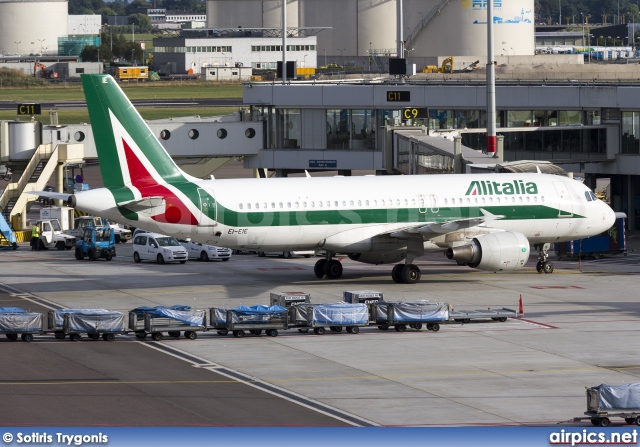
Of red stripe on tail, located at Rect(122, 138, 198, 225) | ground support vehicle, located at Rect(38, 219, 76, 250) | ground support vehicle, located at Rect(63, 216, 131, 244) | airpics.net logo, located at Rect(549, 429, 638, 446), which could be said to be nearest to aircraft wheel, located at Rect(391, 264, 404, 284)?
red stripe on tail, located at Rect(122, 138, 198, 225)

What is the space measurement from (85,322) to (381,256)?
18.6 m

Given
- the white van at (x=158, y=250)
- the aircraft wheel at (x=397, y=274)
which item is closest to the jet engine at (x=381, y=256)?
the aircraft wheel at (x=397, y=274)

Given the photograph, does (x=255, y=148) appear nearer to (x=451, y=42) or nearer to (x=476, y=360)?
(x=476, y=360)

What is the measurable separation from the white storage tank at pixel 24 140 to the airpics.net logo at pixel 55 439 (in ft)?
196

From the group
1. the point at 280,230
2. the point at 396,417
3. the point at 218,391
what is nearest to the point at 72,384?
the point at 218,391

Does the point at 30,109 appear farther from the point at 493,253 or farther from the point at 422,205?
the point at 493,253

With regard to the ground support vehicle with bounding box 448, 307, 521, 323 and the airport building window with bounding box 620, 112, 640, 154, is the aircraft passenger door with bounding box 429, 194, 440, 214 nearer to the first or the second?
the ground support vehicle with bounding box 448, 307, 521, 323

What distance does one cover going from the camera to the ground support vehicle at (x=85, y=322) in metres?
43.5

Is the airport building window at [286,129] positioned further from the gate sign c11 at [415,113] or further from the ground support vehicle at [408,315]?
the ground support vehicle at [408,315]

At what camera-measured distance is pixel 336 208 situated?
55.9 meters

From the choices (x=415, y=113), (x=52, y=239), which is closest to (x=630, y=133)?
(x=415, y=113)

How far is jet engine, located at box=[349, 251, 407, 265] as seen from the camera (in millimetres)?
58062

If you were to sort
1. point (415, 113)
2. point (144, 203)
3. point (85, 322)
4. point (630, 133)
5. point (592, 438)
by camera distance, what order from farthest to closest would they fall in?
point (415, 113) → point (630, 133) → point (144, 203) → point (85, 322) → point (592, 438)

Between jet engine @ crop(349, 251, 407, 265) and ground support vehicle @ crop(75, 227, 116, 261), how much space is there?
18436 millimetres
